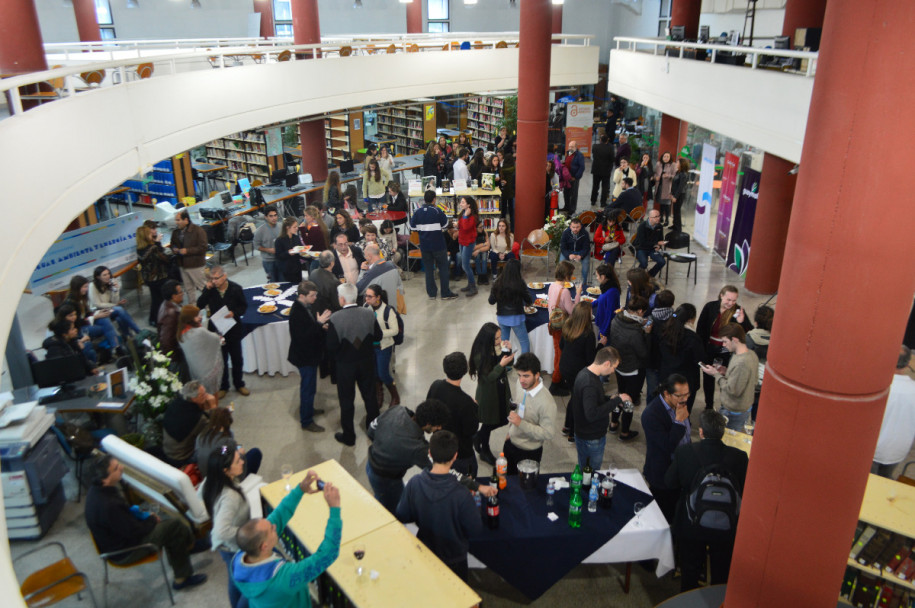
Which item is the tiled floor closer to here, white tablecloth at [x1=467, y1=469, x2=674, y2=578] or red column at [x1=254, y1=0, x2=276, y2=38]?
white tablecloth at [x1=467, y1=469, x2=674, y2=578]

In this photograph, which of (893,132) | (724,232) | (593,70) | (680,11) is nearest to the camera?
(893,132)

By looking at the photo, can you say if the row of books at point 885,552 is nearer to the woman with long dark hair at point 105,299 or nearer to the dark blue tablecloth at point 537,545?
the dark blue tablecloth at point 537,545

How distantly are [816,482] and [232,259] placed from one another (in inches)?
454

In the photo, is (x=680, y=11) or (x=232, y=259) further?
(x=680, y=11)

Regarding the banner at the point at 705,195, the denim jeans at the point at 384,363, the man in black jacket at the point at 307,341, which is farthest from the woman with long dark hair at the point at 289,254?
the banner at the point at 705,195

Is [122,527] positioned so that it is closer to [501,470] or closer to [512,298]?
[501,470]

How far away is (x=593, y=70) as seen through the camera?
18969 mm

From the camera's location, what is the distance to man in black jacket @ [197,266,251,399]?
7707 millimetres

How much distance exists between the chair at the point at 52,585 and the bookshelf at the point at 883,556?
209 inches

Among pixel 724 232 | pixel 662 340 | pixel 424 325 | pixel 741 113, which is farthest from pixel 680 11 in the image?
pixel 662 340

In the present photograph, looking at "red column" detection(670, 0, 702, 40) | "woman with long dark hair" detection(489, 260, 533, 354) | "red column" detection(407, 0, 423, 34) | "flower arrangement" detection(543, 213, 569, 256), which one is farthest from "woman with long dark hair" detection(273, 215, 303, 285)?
"red column" detection(407, 0, 423, 34)

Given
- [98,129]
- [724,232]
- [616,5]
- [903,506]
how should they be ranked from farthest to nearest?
1. [616,5]
2. [724,232]
3. [98,129]
4. [903,506]

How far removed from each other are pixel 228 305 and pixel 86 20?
1456 centimetres

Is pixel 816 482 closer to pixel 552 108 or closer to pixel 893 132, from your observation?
pixel 893 132
